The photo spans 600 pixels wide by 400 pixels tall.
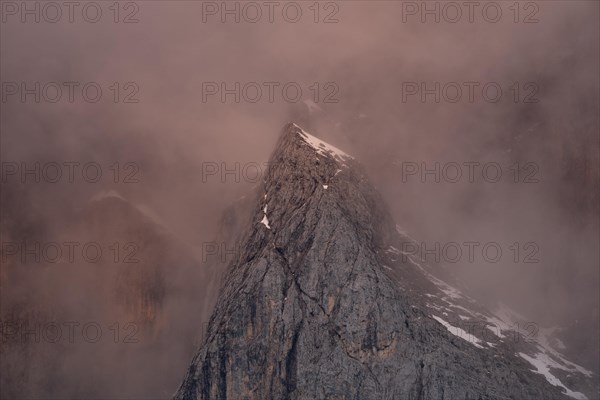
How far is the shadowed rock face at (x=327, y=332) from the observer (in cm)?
10888

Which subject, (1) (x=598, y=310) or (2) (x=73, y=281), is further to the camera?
(2) (x=73, y=281)

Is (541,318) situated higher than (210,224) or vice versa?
(210,224)

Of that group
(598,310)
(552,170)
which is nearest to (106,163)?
(552,170)

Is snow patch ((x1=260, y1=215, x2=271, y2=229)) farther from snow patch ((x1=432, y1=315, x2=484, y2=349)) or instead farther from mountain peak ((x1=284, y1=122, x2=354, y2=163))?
snow patch ((x1=432, y1=315, x2=484, y2=349))

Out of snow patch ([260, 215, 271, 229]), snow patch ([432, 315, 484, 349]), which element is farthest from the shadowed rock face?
snow patch ([432, 315, 484, 349])

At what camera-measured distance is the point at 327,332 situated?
365 feet

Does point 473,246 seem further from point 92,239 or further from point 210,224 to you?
point 92,239

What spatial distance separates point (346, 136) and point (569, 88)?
36073 millimetres

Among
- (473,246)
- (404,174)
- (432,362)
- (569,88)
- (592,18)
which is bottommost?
(432,362)

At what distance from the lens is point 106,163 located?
17338cm

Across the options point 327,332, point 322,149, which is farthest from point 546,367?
point 322,149

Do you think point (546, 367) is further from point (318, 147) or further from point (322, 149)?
point (318, 147)

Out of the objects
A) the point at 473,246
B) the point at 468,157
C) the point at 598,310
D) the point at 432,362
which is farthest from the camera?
the point at 468,157

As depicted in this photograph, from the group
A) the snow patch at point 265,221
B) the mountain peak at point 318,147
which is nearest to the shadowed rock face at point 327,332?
the snow patch at point 265,221
